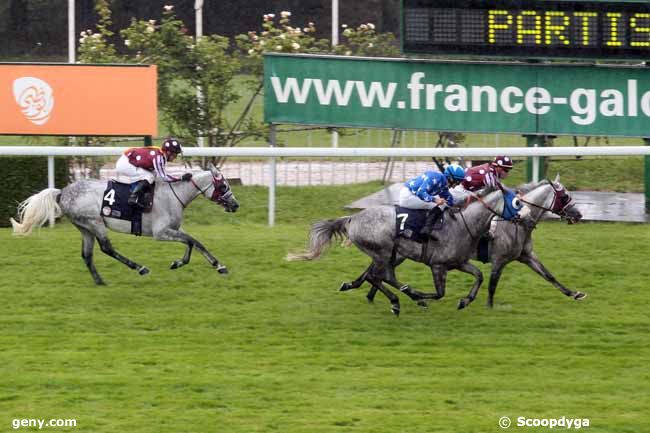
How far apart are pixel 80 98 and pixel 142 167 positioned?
101 inches

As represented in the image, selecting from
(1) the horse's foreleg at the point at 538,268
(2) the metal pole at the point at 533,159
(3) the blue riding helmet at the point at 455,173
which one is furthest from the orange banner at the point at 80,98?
(1) the horse's foreleg at the point at 538,268

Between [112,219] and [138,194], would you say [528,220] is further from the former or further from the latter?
[112,219]

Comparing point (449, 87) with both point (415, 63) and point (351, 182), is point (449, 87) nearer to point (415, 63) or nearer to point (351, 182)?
point (415, 63)

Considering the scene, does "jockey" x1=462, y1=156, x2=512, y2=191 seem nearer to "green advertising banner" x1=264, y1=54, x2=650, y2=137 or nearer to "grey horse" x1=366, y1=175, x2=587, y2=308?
"grey horse" x1=366, y1=175, x2=587, y2=308

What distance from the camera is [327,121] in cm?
1130

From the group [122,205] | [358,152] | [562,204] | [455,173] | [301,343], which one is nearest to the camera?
[301,343]

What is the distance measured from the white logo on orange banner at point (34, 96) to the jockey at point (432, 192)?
4.19 metres

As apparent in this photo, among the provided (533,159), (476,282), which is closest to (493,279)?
(476,282)

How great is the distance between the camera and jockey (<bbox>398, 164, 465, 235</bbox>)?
798cm

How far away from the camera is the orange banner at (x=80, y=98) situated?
11055 mm

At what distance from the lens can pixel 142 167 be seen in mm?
8750

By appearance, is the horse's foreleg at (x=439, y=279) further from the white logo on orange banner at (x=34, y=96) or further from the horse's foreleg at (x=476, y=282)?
the white logo on orange banner at (x=34, y=96)

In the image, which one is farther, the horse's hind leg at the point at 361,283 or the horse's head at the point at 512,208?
the horse's hind leg at the point at 361,283

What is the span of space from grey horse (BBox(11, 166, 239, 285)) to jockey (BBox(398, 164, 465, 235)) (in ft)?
4.91
